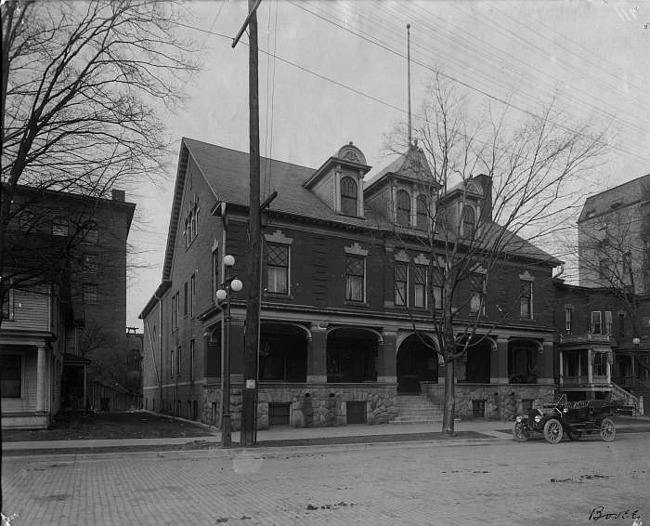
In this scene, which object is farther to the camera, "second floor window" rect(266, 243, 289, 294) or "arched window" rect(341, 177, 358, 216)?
"arched window" rect(341, 177, 358, 216)

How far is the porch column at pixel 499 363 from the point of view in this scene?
29.1 meters

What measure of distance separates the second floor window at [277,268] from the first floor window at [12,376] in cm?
933

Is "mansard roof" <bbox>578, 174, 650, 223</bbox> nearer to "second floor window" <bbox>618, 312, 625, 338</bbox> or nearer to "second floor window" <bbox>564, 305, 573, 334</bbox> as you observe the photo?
"second floor window" <bbox>564, 305, 573, 334</bbox>

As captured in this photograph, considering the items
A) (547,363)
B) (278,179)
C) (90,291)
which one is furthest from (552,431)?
(90,291)

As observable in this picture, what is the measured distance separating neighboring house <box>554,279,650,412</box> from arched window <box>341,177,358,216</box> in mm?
13872

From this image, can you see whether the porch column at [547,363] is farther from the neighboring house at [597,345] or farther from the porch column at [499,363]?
the neighboring house at [597,345]

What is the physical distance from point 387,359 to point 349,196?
705 centimetres

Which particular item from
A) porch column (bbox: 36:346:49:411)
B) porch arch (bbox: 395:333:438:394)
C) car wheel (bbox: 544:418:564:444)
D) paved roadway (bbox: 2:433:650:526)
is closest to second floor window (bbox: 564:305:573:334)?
porch arch (bbox: 395:333:438:394)

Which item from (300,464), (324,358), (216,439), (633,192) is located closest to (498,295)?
(633,192)

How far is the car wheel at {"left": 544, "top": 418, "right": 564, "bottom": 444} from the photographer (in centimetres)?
1769

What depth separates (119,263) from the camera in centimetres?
2067

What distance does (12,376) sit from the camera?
851 inches

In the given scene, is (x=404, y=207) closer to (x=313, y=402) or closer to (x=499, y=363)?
(x=499, y=363)
